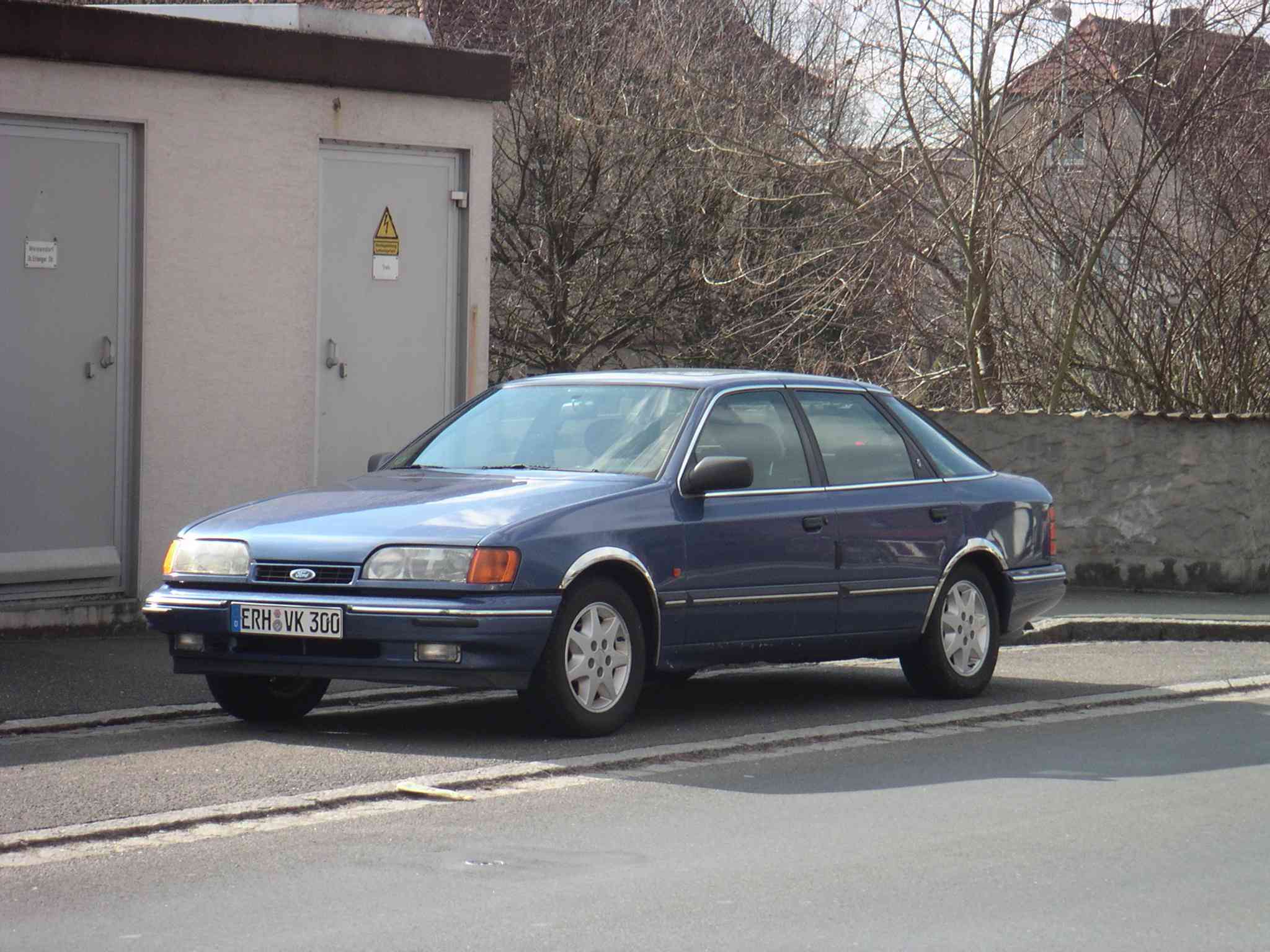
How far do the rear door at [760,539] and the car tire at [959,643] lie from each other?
82cm

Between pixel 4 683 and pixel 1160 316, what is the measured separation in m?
11.6

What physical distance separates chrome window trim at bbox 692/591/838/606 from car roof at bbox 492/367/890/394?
1021 mm

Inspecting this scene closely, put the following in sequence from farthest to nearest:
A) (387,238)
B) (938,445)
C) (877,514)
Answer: (387,238)
(938,445)
(877,514)

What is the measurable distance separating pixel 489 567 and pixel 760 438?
2.02m

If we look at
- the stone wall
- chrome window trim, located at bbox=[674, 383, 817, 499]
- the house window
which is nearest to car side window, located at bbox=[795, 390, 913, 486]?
chrome window trim, located at bbox=[674, 383, 817, 499]

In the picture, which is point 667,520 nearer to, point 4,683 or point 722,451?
point 722,451

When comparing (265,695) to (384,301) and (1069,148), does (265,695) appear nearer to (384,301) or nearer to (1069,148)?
(384,301)

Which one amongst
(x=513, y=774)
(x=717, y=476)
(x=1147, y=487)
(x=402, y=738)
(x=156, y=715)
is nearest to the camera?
(x=513, y=774)

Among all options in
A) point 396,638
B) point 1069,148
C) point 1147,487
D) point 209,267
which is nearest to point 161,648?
point 209,267

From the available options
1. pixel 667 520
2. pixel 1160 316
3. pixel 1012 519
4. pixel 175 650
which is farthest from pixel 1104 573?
pixel 175 650

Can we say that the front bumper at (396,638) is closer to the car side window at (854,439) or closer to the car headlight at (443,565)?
the car headlight at (443,565)

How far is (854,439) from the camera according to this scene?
10008mm

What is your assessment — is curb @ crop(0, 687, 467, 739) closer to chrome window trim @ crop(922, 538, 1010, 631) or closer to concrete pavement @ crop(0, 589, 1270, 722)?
concrete pavement @ crop(0, 589, 1270, 722)

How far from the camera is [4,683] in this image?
380 inches
